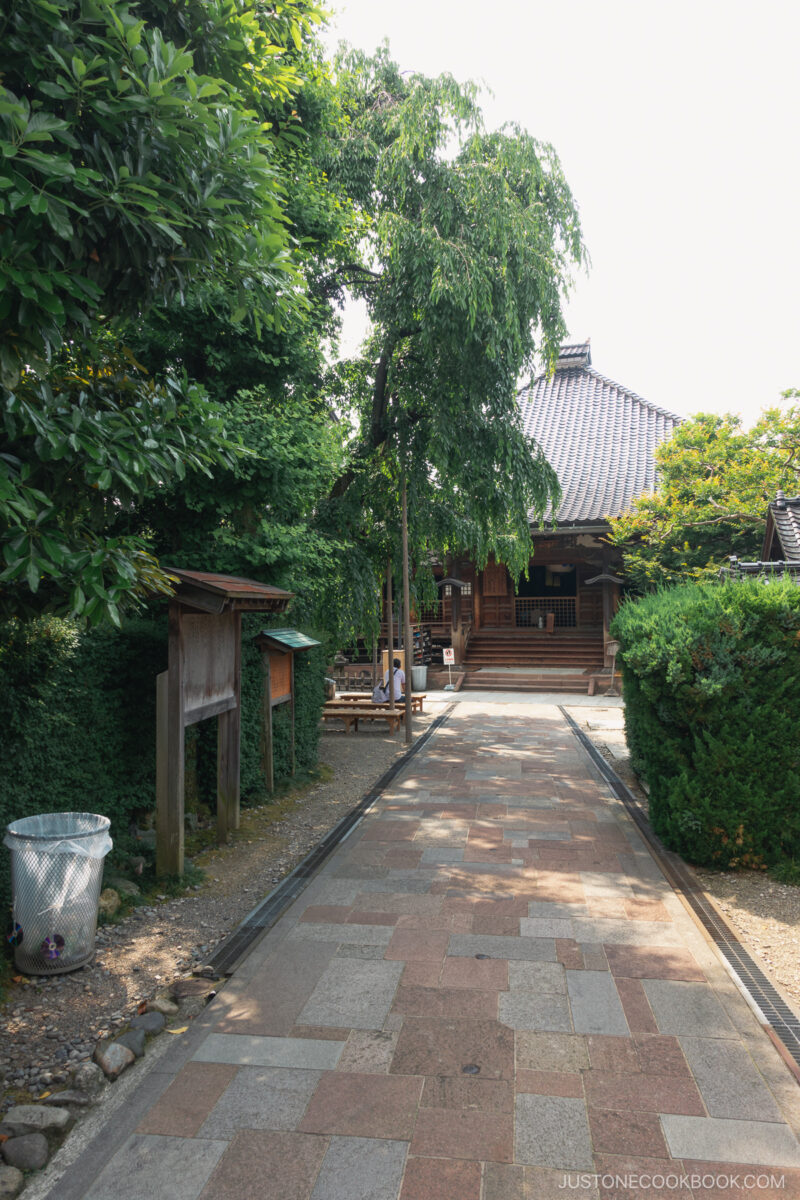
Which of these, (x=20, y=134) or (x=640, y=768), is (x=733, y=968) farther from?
(x=20, y=134)

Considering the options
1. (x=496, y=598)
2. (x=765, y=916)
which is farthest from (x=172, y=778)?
(x=496, y=598)

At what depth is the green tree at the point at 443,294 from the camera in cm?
980

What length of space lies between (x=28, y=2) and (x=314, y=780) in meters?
7.95

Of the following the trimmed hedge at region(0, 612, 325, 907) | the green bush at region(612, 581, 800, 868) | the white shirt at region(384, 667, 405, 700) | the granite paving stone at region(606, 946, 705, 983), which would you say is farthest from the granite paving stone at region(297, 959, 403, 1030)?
the white shirt at region(384, 667, 405, 700)

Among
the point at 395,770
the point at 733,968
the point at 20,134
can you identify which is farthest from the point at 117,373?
the point at 395,770

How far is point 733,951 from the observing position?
452 centimetres

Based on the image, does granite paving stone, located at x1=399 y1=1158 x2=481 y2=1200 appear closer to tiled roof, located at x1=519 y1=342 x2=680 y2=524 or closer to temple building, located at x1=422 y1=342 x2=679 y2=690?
temple building, located at x1=422 y1=342 x2=679 y2=690

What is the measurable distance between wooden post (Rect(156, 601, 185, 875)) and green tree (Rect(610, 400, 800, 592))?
708 centimetres

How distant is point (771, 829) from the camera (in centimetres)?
577

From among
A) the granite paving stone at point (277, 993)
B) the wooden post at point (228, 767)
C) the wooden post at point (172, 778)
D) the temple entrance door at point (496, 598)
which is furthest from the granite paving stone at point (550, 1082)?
the temple entrance door at point (496, 598)

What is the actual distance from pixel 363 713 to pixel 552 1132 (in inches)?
391

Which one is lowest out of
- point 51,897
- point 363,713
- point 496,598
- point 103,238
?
point 51,897

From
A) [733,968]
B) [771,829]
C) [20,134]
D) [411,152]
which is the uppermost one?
[411,152]

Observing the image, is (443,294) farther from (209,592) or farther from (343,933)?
(343,933)
